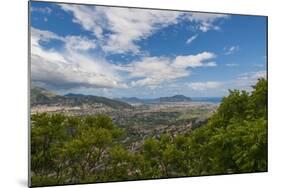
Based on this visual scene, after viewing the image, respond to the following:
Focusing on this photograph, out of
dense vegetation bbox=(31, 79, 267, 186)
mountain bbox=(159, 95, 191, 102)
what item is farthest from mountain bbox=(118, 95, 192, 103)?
dense vegetation bbox=(31, 79, 267, 186)

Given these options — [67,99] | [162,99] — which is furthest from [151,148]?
[67,99]

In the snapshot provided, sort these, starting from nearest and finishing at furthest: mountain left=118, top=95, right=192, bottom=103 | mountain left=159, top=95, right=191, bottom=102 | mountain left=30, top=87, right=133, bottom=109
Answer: mountain left=30, top=87, right=133, bottom=109 → mountain left=118, top=95, right=192, bottom=103 → mountain left=159, top=95, right=191, bottom=102

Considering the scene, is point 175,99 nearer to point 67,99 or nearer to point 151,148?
point 151,148

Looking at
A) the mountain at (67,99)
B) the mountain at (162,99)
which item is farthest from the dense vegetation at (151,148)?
the mountain at (162,99)

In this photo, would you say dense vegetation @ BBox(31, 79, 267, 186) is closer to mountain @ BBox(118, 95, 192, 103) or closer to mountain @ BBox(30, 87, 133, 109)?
mountain @ BBox(30, 87, 133, 109)

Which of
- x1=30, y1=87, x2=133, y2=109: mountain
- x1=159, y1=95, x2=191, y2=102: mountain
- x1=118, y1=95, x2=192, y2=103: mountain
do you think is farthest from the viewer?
x1=159, y1=95, x2=191, y2=102: mountain
